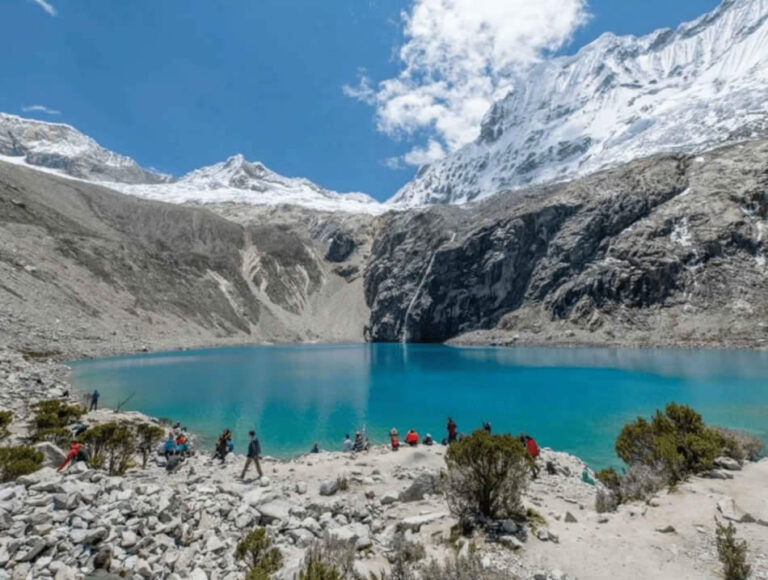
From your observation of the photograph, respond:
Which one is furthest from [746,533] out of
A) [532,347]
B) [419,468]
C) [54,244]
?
[54,244]

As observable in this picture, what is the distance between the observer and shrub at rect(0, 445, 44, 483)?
11320 millimetres

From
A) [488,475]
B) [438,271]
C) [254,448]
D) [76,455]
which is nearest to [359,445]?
[254,448]

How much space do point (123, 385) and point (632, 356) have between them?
7728 cm

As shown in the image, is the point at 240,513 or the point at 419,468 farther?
the point at 419,468

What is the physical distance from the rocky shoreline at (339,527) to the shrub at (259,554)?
220mm

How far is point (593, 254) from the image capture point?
4683 inches

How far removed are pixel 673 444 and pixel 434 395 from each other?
102 ft

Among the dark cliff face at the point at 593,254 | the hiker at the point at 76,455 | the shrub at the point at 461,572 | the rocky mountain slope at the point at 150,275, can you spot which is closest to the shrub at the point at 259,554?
the shrub at the point at 461,572

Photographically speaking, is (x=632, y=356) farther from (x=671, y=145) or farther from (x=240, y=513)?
(x=671, y=145)

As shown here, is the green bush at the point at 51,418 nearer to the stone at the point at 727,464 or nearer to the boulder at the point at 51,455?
the boulder at the point at 51,455

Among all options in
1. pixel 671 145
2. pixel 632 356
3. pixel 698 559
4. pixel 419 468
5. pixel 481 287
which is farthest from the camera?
pixel 671 145

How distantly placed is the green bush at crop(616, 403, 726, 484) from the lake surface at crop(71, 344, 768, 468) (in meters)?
6.81

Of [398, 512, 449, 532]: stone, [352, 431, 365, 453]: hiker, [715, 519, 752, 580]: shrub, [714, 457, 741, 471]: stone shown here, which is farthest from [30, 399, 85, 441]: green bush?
[714, 457, 741, 471]: stone

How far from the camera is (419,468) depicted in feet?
60.8
